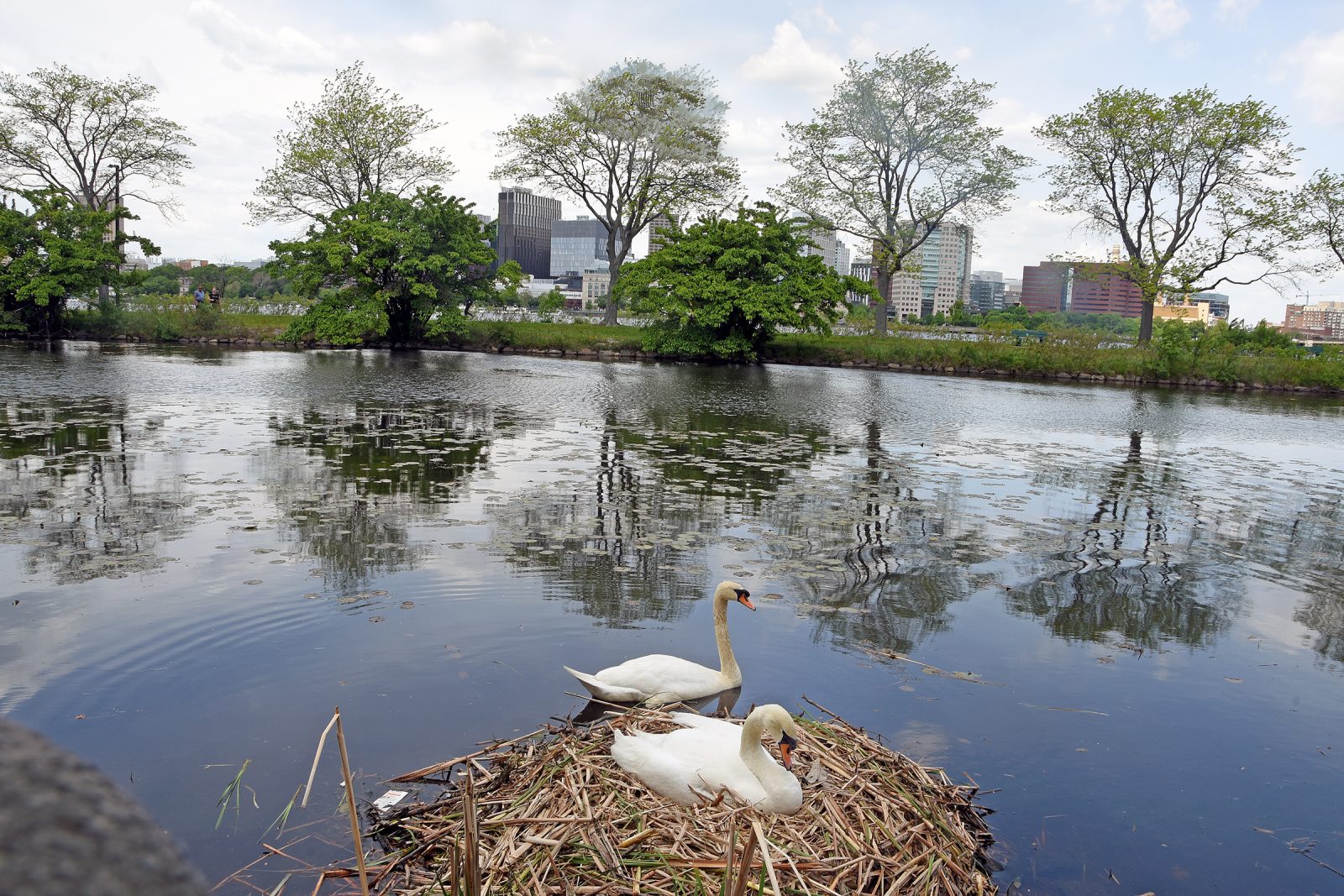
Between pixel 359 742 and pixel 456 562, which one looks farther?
pixel 456 562

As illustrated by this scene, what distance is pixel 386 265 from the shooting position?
42312 mm

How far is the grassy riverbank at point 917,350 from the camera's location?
138ft

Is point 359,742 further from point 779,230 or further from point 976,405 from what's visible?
point 779,230

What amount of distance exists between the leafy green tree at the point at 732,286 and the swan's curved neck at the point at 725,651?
36070 millimetres

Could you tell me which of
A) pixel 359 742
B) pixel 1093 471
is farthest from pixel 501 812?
pixel 1093 471

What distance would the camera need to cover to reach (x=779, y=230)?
43406mm

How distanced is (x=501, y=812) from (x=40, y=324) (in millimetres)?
47520

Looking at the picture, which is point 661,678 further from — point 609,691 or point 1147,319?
point 1147,319

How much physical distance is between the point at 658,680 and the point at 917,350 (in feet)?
140

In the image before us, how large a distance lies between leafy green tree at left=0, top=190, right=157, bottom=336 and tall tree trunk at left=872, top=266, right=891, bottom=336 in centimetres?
3866

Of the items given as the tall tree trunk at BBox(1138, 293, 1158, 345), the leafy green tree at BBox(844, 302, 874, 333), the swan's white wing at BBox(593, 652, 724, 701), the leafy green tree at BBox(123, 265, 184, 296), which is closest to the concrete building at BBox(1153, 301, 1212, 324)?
the tall tree trunk at BBox(1138, 293, 1158, 345)

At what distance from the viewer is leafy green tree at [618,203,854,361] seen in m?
42.1

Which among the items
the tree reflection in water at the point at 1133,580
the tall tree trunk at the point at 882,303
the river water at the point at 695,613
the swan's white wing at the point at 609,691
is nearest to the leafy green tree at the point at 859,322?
the tall tree trunk at the point at 882,303

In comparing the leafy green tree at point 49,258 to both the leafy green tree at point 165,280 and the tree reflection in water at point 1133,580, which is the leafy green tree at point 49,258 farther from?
the leafy green tree at point 165,280
